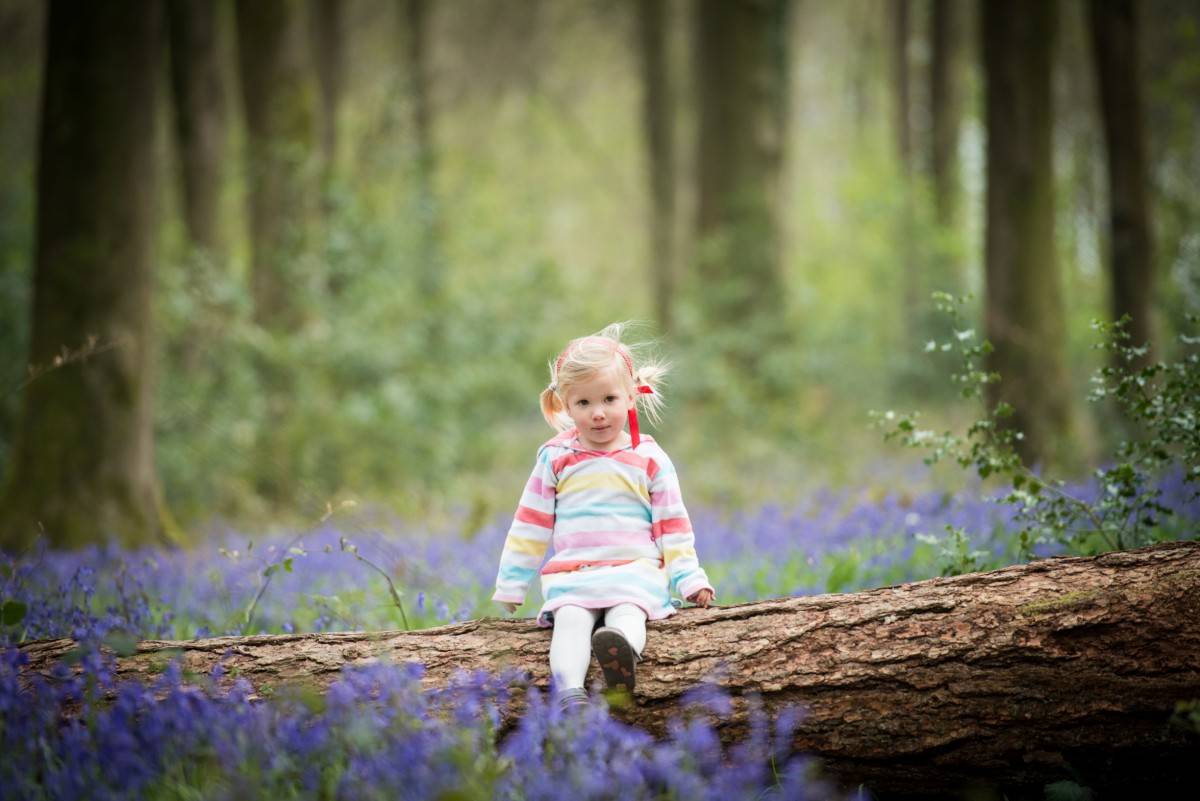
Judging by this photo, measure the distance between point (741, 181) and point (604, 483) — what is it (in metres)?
10.4

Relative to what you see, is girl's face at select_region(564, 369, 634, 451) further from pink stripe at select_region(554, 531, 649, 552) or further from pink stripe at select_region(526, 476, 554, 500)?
pink stripe at select_region(554, 531, 649, 552)

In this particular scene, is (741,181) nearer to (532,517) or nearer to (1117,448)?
(1117,448)

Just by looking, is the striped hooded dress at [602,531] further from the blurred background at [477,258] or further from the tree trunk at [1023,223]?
the tree trunk at [1023,223]

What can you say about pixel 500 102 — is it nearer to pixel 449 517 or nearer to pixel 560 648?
pixel 449 517

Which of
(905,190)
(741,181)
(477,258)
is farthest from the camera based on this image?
(905,190)

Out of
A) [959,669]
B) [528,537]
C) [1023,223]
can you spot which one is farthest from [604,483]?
[1023,223]

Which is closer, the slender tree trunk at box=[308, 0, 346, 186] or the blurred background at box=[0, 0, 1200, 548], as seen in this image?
the blurred background at box=[0, 0, 1200, 548]

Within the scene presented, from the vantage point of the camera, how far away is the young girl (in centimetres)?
336

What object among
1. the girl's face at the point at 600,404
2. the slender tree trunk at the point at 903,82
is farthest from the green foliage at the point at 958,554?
the slender tree trunk at the point at 903,82

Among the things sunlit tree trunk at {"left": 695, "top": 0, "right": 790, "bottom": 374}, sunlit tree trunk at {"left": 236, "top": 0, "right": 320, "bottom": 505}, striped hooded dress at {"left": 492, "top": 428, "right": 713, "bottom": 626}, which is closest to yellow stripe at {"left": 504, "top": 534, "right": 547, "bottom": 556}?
striped hooded dress at {"left": 492, "top": 428, "right": 713, "bottom": 626}

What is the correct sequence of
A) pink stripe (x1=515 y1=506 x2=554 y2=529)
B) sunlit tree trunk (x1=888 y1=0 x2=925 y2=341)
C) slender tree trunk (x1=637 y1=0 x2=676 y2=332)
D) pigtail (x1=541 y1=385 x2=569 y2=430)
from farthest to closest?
slender tree trunk (x1=637 y1=0 x2=676 y2=332) < sunlit tree trunk (x1=888 y1=0 x2=925 y2=341) < pigtail (x1=541 y1=385 x2=569 y2=430) < pink stripe (x1=515 y1=506 x2=554 y2=529)

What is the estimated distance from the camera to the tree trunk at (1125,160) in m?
8.63

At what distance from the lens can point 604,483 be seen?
3.55 metres

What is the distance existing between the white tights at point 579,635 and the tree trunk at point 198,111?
11331 millimetres
